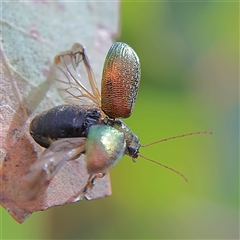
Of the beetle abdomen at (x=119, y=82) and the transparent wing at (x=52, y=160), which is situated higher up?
the beetle abdomen at (x=119, y=82)

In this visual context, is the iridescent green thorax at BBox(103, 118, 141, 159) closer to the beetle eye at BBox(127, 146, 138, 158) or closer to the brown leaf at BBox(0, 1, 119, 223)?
the beetle eye at BBox(127, 146, 138, 158)

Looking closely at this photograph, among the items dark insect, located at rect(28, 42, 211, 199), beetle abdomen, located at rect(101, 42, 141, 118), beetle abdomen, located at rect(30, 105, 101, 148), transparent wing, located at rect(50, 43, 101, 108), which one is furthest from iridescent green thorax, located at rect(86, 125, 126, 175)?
transparent wing, located at rect(50, 43, 101, 108)

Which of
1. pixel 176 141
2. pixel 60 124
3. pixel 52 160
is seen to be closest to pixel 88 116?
pixel 60 124

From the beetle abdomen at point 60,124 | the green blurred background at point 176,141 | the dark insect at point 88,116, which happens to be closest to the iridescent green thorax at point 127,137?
the dark insect at point 88,116

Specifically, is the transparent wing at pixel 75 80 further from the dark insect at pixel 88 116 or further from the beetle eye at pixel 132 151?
the beetle eye at pixel 132 151

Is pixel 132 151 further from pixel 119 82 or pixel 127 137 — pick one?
pixel 119 82

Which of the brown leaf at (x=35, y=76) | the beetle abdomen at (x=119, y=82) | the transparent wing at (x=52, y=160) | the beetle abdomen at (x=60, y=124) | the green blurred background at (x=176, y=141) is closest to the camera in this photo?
the transparent wing at (x=52, y=160)

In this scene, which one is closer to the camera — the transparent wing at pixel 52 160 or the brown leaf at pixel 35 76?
the transparent wing at pixel 52 160
